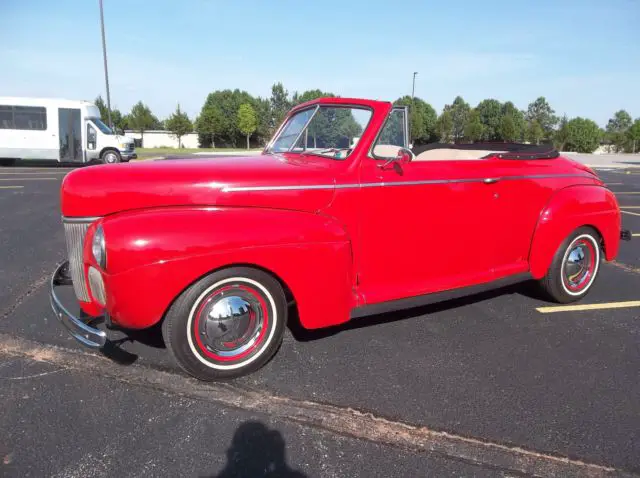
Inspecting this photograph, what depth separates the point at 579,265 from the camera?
3.88 m

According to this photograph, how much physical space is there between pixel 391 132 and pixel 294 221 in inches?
41.5

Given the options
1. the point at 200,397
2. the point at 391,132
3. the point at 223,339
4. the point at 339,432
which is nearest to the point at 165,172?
the point at 223,339

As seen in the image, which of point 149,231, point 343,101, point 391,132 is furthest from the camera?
point 343,101

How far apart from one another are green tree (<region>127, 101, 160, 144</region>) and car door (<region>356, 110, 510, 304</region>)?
179 feet

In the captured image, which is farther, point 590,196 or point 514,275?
point 590,196

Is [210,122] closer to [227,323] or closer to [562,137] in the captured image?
[562,137]

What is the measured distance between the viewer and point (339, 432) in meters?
2.11

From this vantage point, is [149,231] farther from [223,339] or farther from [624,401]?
[624,401]

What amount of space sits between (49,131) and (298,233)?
19.0 meters

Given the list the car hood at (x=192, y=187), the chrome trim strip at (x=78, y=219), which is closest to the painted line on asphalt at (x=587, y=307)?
the car hood at (x=192, y=187)

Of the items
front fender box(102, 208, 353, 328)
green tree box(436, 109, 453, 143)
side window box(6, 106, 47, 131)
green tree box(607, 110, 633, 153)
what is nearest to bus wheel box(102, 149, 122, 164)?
side window box(6, 106, 47, 131)

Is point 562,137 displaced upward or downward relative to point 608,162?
upward

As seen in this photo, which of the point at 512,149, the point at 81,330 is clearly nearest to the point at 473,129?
the point at 512,149

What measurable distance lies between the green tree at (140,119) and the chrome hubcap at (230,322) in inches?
2152
